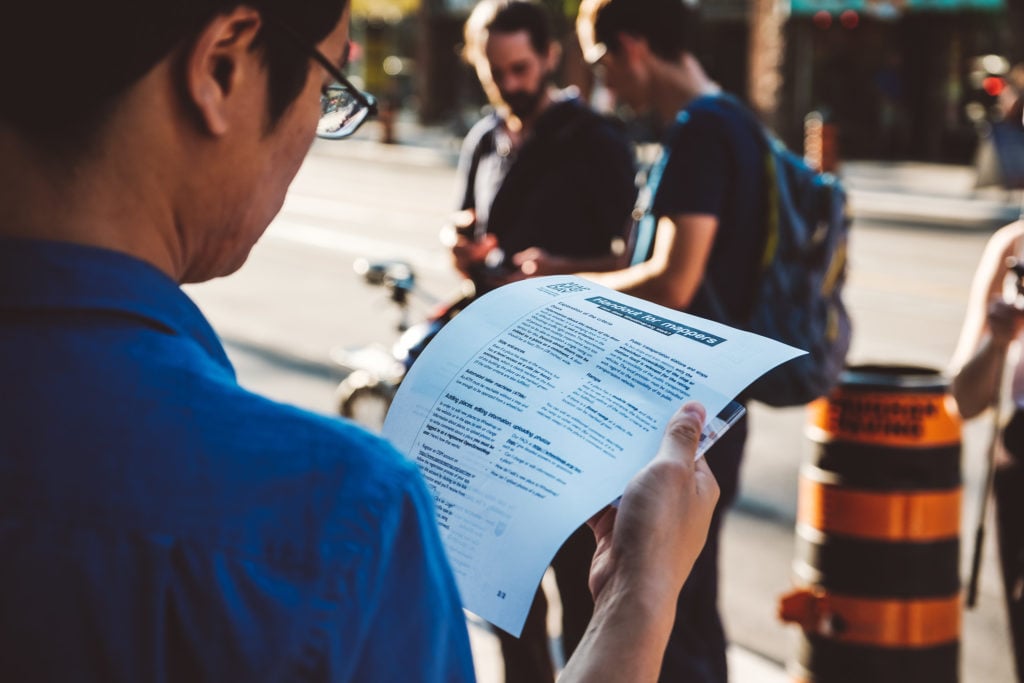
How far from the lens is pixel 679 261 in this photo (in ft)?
9.71

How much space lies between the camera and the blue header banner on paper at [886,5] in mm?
24797

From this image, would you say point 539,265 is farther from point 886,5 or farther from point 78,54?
point 886,5

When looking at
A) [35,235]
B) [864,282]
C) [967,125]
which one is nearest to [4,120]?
[35,235]

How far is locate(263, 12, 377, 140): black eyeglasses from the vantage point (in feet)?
3.89

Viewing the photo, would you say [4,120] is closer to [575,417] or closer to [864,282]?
[575,417]

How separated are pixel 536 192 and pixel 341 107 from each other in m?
2.33

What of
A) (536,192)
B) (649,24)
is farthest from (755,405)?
(649,24)

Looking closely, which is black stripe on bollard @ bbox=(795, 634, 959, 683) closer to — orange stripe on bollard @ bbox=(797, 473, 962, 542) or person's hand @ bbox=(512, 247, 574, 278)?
orange stripe on bollard @ bbox=(797, 473, 962, 542)

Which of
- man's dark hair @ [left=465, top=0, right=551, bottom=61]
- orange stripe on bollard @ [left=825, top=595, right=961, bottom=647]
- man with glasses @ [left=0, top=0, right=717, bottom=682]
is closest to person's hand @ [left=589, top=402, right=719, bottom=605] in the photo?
man with glasses @ [left=0, top=0, right=717, bottom=682]

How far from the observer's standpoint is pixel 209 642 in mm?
832

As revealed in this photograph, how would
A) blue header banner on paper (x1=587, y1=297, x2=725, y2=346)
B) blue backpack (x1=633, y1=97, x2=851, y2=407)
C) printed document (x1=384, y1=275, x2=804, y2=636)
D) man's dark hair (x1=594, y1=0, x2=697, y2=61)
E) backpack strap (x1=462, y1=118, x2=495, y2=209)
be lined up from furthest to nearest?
backpack strap (x1=462, y1=118, x2=495, y2=209)
man's dark hair (x1=594, y1=0, x2=697, y2=61)
blue backpack (x1=633, y1=97, x2=851, y2=407)
blue header banner on paper (x1=587, y1=297, x2=725, y2=346)
printed document (x1=384, y1=275, x2=804, y2=636)

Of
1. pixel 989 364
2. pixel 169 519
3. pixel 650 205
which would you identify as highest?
pixel 169 519

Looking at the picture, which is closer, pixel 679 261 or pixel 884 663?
pixel 679 261

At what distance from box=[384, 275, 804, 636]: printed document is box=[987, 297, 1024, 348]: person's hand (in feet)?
5.53
